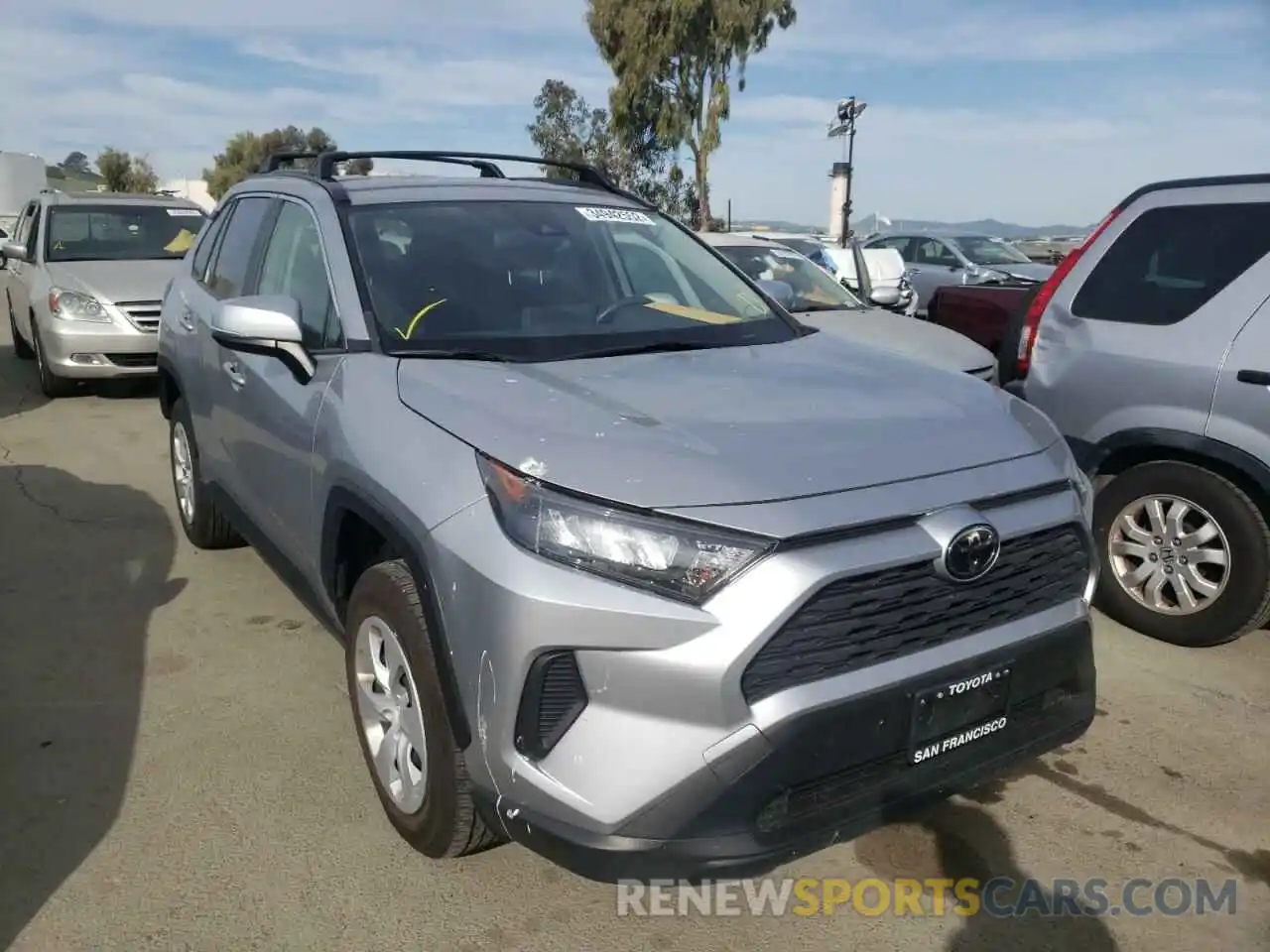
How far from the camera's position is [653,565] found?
7.04 ft

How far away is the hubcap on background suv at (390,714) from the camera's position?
8.53 ft

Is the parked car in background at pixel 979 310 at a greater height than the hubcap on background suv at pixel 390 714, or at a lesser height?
greater

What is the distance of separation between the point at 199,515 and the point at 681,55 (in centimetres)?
2396

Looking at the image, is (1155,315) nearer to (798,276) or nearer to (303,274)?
(303,274)

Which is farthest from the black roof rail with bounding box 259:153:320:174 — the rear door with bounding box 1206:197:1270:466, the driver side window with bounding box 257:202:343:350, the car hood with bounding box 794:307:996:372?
the rear door with bounding box 1206:197:1270:466

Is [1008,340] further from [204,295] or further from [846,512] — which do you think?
[204,295]

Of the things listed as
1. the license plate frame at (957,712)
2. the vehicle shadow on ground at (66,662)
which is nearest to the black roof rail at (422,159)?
the vehicle shadow on ground at (66,662)

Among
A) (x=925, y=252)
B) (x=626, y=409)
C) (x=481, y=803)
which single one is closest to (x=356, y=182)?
(x=626, y=409)

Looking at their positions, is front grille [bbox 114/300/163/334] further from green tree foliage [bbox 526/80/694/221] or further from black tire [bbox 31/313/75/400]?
green tree foliage [bbox 526/80/694/221]

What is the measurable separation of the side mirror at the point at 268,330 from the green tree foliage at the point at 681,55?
24267mm

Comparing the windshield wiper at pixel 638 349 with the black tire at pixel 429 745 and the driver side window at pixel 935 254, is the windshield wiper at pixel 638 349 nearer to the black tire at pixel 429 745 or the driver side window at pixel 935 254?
the black tire at pixel 429 745

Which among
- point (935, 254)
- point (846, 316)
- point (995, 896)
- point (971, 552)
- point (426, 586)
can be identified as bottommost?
point (995, 896)

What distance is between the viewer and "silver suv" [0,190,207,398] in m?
8.52

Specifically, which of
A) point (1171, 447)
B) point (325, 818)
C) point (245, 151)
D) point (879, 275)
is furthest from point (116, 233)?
point (245, 151)
